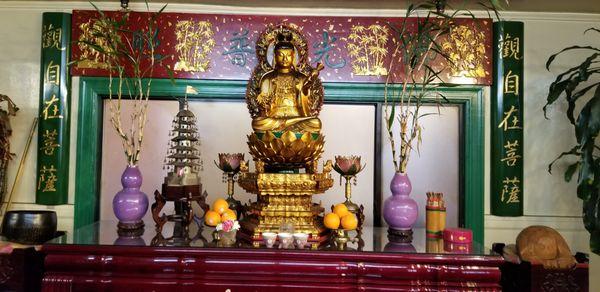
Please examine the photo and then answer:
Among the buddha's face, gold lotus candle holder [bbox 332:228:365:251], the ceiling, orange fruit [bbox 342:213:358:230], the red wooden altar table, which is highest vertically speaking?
the ceiling

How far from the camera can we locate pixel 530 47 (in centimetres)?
264

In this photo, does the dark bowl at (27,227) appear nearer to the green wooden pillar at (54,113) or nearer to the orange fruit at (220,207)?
the green wooden pillar at (54,113)

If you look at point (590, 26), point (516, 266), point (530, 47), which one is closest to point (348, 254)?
point (516, 266)

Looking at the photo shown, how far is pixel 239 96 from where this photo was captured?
2643 mm

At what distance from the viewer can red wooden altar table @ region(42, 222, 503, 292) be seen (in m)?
1.75

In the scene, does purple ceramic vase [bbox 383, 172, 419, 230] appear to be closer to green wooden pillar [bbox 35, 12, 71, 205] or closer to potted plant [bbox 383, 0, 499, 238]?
potted plant [bbox 383, 0, 499, 238]

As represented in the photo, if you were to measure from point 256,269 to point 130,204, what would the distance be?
0.79 metres

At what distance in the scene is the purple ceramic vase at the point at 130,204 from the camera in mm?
2146

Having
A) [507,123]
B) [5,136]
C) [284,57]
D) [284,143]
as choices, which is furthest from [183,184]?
[507,123]

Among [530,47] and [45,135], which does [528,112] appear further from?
[45,135]

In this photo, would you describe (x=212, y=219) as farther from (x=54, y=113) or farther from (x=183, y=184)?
(x=54, y=113)

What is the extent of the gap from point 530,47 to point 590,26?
40 centimetres

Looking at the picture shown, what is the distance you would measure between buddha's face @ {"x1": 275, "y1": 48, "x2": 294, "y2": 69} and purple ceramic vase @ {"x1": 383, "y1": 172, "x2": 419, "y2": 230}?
0.79 meters

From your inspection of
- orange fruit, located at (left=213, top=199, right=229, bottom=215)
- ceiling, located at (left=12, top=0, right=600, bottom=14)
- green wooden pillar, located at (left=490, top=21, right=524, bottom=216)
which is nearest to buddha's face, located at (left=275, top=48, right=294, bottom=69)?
ceiling, located at (left=12, top=0, right=600, bottom=14)
